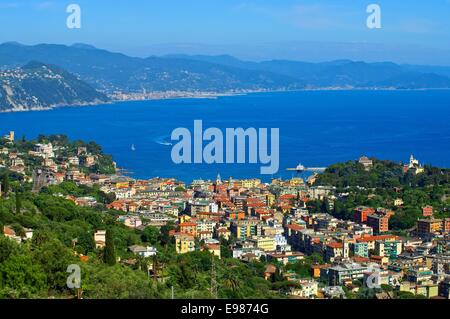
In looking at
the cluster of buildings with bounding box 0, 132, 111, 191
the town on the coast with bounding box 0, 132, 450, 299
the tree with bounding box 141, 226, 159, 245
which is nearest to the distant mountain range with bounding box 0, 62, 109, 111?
the cluster of buildings with bounding box 0, 132, 111, 191

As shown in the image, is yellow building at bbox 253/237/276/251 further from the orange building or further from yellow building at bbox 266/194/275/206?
yellow building at bbox 266/194/275/206

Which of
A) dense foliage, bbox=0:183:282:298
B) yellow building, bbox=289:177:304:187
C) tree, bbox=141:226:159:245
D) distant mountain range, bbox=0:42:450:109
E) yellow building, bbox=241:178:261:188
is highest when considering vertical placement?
distant mountain range, bbox=0:42:450:109

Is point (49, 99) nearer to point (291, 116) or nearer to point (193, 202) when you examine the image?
point (291, 116)

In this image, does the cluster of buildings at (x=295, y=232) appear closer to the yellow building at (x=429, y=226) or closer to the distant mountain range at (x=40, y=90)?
the yellow building at (x=429, y=226)

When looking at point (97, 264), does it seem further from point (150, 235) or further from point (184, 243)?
point (150, 235)

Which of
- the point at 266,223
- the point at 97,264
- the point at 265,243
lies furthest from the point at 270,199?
the point at 97,264
